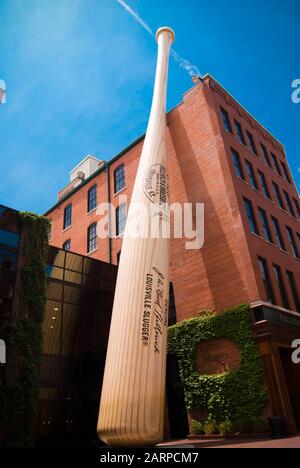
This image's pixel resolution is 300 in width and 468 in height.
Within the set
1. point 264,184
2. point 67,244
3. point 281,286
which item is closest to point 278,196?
point 264,184

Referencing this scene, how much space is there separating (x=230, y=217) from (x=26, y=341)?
31.7ft

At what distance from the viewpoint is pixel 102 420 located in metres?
6.89

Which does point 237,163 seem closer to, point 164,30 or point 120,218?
point 164,30

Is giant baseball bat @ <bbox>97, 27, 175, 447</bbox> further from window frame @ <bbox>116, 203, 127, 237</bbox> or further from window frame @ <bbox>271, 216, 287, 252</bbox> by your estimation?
window frame @ <bbox>116, 203, 127, 237</bbox>

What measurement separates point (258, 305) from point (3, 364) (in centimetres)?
899

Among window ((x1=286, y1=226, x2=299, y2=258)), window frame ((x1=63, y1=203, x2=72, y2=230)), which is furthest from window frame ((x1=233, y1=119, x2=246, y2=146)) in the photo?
window frame ((x1=63, y1=203, x2=72, y2=230))

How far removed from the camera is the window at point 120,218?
71.9ft

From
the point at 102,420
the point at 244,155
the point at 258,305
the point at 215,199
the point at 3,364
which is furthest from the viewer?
the point at 244,155

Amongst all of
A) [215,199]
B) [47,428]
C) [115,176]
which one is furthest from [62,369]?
[115,176]

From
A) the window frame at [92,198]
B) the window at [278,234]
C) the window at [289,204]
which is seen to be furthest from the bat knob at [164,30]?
the window at [289,204]

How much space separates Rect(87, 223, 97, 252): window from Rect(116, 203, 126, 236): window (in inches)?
87.1

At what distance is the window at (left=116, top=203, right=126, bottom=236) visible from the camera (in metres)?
21.9

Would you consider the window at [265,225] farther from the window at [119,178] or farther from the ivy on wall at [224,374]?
the window at [119,178]

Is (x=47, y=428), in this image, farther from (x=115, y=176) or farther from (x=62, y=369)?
(x=115, y=176)
